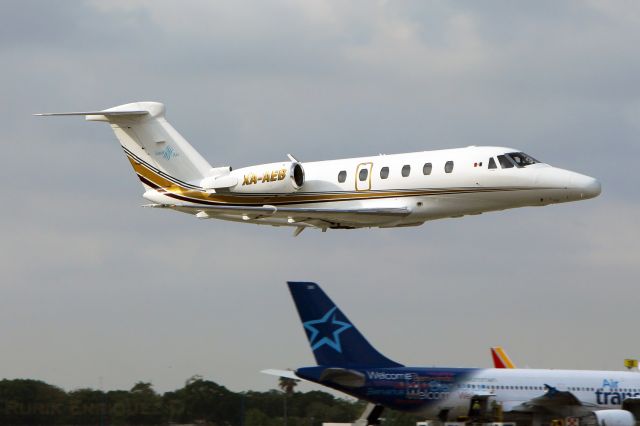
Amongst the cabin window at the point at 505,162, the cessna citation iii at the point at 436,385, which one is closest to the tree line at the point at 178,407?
the cessna citation iii at the point at 436,385

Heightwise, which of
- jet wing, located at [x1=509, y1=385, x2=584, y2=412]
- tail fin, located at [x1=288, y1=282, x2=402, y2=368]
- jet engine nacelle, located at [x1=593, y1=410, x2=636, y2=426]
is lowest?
jet engine nacelle, located at [x1=593, y1=410, x2=636, y2=426]

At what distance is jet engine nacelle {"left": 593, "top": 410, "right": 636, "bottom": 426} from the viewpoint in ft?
167

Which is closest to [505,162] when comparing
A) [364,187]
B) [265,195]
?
[364,187]

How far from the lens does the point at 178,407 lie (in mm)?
55906

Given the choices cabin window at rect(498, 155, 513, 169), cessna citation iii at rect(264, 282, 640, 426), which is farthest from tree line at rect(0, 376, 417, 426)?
cabin window at rect(498, 155, 513, 169)

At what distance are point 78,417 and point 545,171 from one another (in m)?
18.1

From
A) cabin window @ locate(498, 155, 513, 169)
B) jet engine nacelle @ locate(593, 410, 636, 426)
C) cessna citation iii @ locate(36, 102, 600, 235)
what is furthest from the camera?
jet engine nacelle @ locate(593, 410, 636, 426)

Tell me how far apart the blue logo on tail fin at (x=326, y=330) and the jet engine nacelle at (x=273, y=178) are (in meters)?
4.56

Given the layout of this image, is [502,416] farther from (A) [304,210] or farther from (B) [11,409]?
(B) [11,409]

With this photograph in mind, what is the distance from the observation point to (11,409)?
53.2 meters

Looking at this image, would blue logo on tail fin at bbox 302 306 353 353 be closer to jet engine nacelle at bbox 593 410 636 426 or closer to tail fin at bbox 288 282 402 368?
tail fin at bbox 288 282 402 368

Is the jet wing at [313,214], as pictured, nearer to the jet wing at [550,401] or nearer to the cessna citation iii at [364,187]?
the cessna citation iii at [364,187]

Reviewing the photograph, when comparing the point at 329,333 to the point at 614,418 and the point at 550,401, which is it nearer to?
the point at 550,401

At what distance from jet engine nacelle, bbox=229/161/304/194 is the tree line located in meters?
7.96
